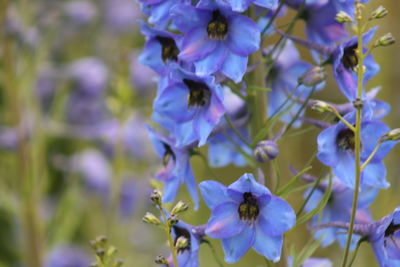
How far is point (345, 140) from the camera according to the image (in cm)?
82

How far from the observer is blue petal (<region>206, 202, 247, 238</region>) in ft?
2.54

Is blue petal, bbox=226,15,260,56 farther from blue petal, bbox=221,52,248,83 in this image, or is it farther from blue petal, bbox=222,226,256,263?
blue petal, bbox=222,226,256,263

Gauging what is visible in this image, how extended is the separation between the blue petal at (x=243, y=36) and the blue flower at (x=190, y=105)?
0.04 metres

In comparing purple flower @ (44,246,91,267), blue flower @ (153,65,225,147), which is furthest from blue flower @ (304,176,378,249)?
purple flower @ (44,246,91,267)

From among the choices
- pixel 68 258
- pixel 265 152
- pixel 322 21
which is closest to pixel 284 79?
pixel 322 21

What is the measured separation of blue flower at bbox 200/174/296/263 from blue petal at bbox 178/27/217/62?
130mm

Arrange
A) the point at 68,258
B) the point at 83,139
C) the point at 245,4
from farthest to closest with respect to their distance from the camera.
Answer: the point at 83,139 → the point at 68,258 → the point at 245,4

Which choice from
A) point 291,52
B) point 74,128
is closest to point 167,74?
point 291,52

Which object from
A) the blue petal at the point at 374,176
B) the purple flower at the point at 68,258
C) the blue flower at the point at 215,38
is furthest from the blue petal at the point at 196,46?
the purple flower at the point at 68,258

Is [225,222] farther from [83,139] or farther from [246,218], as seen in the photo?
[83,139]

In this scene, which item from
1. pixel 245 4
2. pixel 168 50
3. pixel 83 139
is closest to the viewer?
pixel 245 4

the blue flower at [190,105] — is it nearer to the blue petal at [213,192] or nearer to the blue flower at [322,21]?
the blue petal at [213,192]

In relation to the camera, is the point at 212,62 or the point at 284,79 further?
the point at 284,79

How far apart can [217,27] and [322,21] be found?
0.15m
